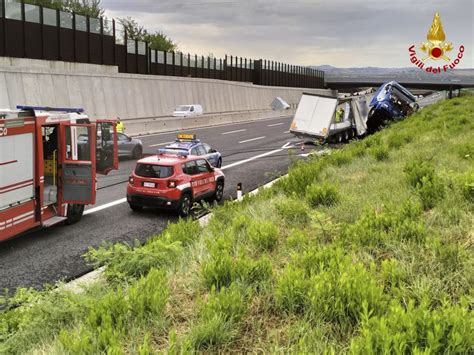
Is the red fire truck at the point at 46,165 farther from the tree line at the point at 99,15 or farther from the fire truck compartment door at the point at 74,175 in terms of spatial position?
the tree line at the point at 99,15

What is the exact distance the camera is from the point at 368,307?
4.30m

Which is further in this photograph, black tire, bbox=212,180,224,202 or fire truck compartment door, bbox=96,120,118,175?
black tire, bbox=212,180,224,202

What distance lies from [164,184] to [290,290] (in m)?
9.46

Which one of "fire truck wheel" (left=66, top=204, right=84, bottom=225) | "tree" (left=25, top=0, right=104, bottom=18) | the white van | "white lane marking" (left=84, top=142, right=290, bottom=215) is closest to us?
"fire truck wheel" (left=66, top=204, right=84, bottom=225)

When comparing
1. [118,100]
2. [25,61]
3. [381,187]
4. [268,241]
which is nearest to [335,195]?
[381,187]

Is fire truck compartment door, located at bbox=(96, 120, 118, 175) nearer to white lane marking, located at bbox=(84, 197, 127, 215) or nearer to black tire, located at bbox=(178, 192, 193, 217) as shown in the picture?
white lane marking, located at bbox=(84, 197, 127, 215)

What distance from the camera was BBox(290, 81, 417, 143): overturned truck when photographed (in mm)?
29891

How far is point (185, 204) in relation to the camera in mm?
14141

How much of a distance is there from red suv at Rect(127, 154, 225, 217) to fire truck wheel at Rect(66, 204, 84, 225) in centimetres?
154

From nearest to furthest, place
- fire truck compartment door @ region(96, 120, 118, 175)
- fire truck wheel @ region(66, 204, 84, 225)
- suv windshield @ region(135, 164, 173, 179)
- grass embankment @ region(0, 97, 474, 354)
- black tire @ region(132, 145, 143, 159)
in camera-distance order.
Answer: grass embankment @ region(0, 97, 474, 354), fire truck wheel @ region(66, 204, 84, 225), suv windshield @ region(135, 164, 173, 179), fire truck compartment door @ region(96, 120, 118, 175), black tire @ region(132, 145, 143, 159)

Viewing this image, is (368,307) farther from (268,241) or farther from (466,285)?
(268,241)

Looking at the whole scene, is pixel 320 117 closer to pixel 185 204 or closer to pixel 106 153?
pixel 185 204

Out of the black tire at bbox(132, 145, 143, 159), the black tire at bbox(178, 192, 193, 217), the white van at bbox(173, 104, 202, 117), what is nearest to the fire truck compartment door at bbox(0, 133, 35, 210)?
the black tire at bbox(178, 192, 193, 217)

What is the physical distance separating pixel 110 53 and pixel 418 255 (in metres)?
42.9
